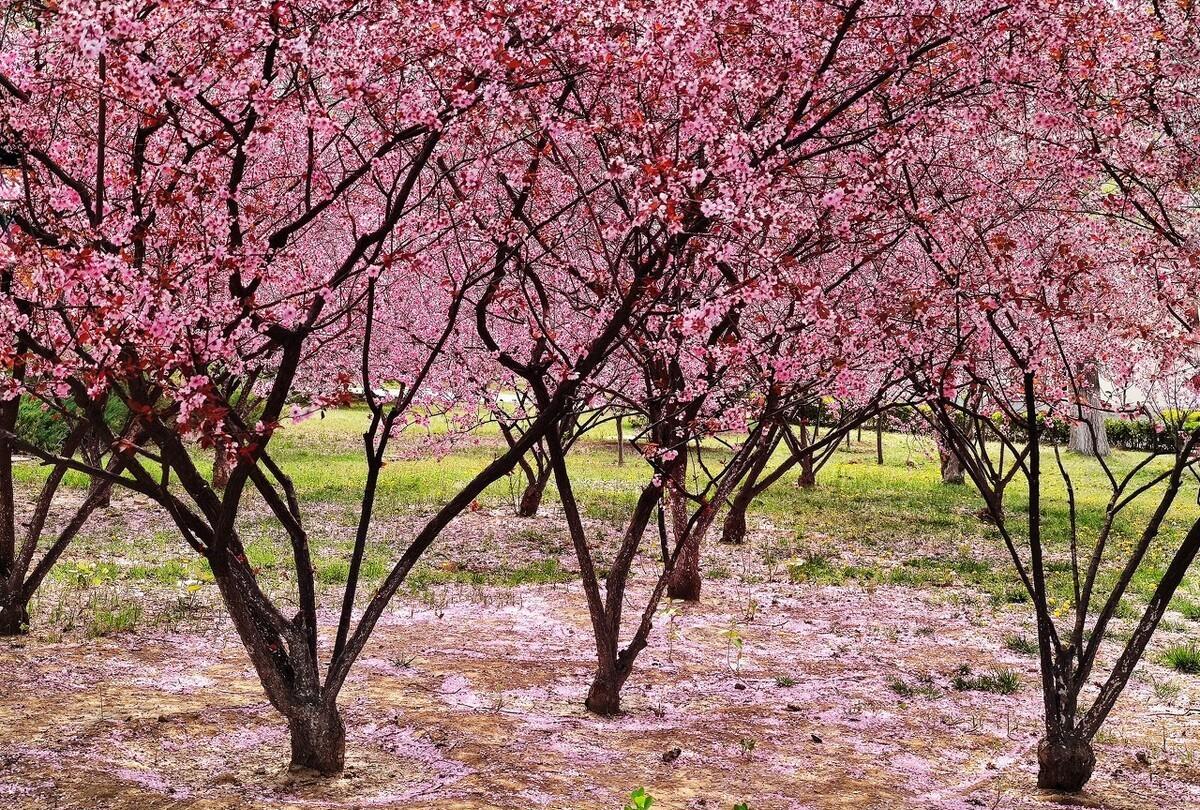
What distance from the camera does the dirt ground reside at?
253 inches

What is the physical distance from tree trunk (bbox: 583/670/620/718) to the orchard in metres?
0.04

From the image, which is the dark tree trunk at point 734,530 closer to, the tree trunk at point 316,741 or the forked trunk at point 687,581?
the forked trunk at point 687,581

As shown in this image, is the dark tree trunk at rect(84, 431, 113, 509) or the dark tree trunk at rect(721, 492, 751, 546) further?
the dark tree trunk at rect(721, 492, 751, 546)

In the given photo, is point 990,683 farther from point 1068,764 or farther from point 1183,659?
point 1068,764

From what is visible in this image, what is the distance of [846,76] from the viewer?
21.5 feet

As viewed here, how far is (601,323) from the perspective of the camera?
816 centimetres

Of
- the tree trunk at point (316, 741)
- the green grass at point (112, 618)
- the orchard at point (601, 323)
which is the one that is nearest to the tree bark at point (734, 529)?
the orchard at point (601, 323)

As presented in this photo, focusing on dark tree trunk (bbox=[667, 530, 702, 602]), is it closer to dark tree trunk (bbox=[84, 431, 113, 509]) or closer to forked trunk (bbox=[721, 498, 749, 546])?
forked trunk (bbox=[721, 498, 749, 546])

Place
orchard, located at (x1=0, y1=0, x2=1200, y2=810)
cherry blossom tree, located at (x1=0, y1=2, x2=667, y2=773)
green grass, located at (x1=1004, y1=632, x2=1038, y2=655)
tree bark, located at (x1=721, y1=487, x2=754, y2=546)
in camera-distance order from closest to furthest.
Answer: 1. cherry blossom tree, located at (x1=0, y1=2, x2=667, y2=773)
2. orchard, located at (x1=0, y1=0, x2=1200, y2=810)
3. green grass, located at (x1=1004, y1=632, x2=1038, y2=655)
4. tree bark, located at (x1=721, y1=487, x2=754, y2=546)

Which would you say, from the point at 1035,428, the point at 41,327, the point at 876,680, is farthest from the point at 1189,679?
the point at 41,327

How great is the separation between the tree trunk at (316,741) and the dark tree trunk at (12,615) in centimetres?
444

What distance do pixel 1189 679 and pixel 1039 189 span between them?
480 cm

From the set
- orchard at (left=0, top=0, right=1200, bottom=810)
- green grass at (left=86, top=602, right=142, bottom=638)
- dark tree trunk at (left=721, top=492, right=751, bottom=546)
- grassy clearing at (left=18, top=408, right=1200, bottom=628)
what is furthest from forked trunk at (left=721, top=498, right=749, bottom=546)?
green grass at (left=86, top=602, right=142, bottom=638)

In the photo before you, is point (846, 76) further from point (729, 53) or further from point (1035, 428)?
point (1035, 428)
